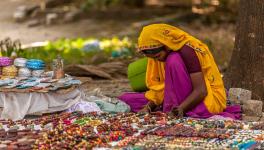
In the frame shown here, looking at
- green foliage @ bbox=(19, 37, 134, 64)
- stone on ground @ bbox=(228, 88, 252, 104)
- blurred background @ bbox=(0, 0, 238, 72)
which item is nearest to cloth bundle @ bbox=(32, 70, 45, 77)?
stone on ground @ bbox=(228, 88, 252, 104)

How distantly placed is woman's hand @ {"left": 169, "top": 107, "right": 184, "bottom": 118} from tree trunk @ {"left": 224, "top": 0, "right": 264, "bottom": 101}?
1.60m

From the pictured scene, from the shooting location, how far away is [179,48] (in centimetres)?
663

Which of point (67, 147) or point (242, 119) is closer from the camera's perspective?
point (67, 147)

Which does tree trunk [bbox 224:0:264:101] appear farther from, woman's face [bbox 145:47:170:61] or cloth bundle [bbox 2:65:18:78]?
cloth bundle [bbox 2:65:18:78]

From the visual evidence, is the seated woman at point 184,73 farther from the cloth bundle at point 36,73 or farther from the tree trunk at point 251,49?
the cloth bundle at point 36,73

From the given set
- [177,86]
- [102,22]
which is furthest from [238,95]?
[102,22]

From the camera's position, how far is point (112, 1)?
660 inches

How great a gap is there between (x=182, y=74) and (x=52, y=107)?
4.60ft

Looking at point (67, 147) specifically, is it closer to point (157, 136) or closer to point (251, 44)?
point (157, 136)

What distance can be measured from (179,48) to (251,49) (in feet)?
4.85

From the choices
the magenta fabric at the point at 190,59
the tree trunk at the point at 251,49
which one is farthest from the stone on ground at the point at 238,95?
the magenta fabric at the point at 190,59

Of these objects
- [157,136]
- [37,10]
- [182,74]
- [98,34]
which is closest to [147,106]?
[182,74]

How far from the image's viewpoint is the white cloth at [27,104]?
6762 millimetres

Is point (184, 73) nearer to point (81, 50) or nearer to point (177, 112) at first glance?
point (177, 112)
